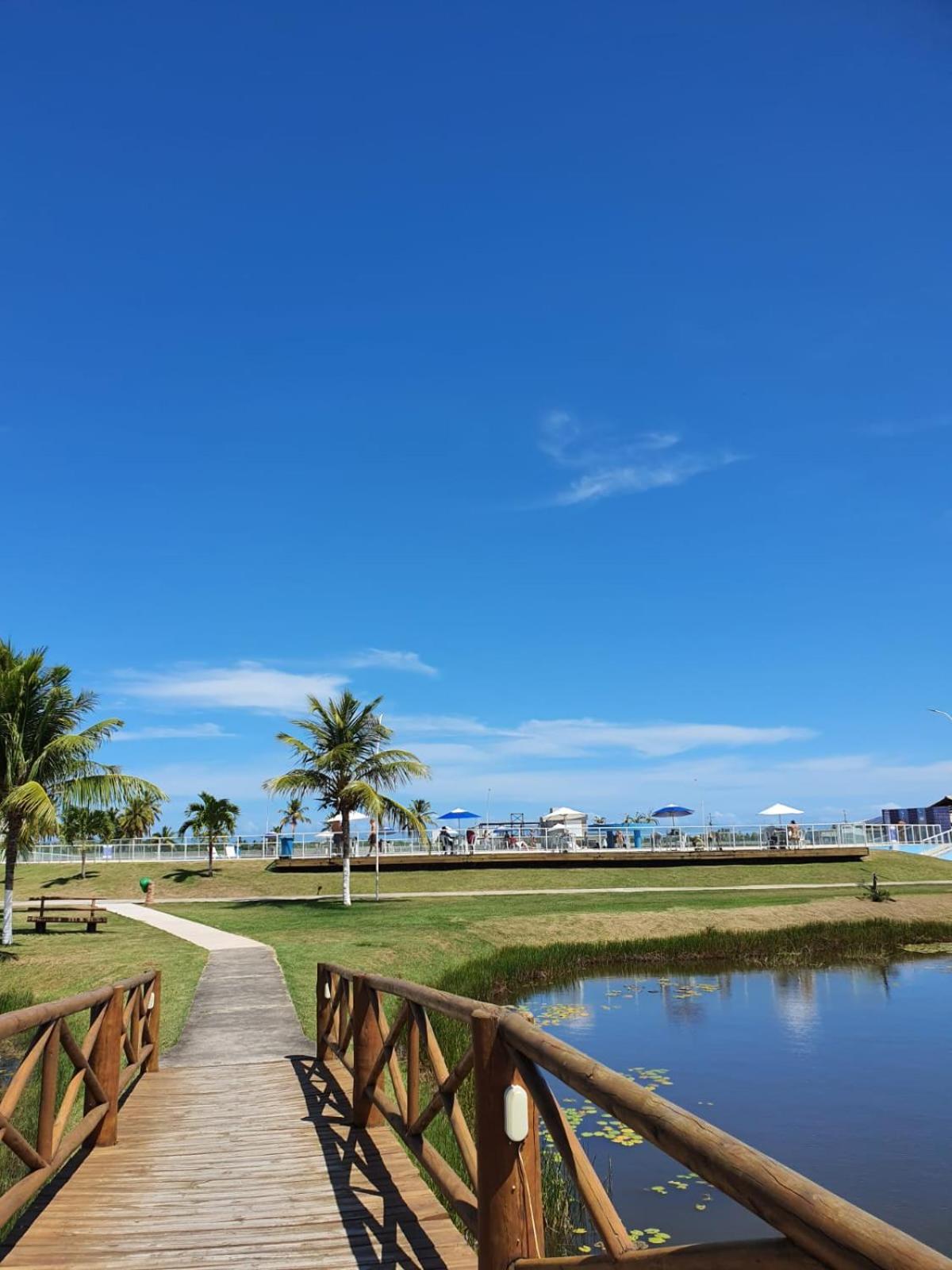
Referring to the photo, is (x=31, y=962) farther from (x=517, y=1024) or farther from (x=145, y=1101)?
(x=517, y=1024)

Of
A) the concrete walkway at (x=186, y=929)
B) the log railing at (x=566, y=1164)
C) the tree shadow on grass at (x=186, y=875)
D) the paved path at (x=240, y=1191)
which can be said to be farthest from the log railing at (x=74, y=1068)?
the tree shadow on grass at (x=186, y=875)

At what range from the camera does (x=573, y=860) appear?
145ft

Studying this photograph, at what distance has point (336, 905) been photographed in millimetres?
31797

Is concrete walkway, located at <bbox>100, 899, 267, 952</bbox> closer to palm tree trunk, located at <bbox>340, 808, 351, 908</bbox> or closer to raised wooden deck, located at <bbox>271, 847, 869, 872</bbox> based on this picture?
palm tree trunk, located at <bbox>340, 808, 351, 908</bbox>

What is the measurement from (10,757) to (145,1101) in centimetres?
1552

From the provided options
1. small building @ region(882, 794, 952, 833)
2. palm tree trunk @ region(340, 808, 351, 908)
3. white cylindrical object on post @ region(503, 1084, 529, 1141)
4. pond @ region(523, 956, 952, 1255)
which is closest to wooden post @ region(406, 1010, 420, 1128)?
white cylindrical object on post @ region(503, 1084, 529, 1141)

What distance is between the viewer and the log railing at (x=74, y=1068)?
529 centimetres

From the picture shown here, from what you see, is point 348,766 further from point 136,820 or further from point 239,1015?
point 136,820

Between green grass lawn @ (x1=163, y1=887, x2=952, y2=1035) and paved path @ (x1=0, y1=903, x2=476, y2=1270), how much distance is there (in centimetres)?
470

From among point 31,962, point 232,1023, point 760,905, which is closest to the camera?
point 232,1023

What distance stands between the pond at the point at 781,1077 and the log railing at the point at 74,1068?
4.24 meters

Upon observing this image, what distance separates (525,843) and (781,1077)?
36.9 metres

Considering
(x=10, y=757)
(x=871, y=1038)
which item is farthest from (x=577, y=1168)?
(x=10, y=757)

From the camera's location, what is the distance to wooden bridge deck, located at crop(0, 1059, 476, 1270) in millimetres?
5262
